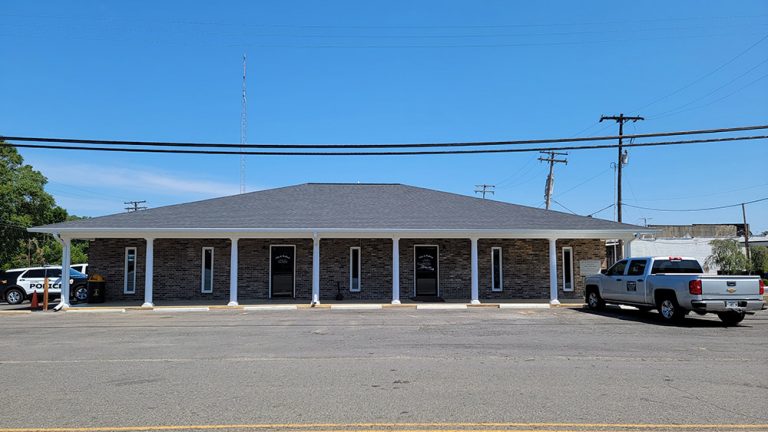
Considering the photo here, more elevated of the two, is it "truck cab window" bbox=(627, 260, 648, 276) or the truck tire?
"truck cab window" bbox=(627, 260, 648, 276)

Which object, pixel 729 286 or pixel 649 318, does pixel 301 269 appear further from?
pixel 729 286

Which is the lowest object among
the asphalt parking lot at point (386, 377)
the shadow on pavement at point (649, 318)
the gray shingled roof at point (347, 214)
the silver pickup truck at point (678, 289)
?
the shadow on pavement at point (649, 318)

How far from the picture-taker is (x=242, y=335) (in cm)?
1257

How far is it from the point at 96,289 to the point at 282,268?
6.84m

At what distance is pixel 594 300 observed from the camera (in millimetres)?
18719

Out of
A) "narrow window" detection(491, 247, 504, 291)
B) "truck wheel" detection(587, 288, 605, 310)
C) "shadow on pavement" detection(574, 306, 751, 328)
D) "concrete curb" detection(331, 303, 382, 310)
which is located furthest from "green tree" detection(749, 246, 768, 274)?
"concrete curb" detection(331, 303, 382, 310)

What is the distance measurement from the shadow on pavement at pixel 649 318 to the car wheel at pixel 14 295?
2251 cm

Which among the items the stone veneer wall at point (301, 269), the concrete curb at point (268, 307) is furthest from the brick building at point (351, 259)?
the concrete curb at point (268, 307)

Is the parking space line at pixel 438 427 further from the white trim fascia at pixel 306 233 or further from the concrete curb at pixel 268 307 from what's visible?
the white trim fascia at pixel 306 233

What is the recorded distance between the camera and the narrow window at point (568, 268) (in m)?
22.8

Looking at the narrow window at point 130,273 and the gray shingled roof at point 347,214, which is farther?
the narrow window at point 130,273

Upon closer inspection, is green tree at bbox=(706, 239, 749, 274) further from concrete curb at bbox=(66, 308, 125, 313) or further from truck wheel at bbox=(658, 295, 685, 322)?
concrete curb at bbox=(66, 308, 125, 313)

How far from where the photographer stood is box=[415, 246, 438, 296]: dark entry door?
73.5ft

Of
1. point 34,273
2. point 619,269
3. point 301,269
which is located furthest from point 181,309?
point 619,269
